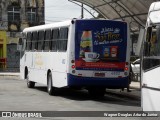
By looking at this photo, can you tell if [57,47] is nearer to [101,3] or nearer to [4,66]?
[101,3]

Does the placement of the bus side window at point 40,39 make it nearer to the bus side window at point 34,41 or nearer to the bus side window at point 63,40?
the bus side window at point 34,41

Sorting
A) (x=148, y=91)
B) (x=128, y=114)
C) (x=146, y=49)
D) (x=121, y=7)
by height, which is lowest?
(x=128, y=114)

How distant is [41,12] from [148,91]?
45246 mm

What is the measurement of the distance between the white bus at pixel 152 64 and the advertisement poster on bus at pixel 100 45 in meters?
6.49

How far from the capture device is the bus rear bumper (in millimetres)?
18219

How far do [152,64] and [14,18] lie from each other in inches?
1727

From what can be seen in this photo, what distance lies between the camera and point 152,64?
1110 centimetres

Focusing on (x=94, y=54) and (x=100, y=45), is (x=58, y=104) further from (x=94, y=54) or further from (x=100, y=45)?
(x=100, y=45)

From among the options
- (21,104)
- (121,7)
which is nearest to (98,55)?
(21,104)

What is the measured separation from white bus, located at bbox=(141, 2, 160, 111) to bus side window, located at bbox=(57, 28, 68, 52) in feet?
24.2

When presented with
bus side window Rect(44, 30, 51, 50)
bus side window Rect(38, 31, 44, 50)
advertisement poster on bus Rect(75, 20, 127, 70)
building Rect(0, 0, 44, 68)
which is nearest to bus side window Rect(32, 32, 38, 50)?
bus side window Rect(38, 31, 44, 50)

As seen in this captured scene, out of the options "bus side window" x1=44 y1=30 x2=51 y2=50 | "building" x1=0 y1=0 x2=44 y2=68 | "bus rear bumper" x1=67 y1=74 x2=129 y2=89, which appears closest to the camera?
"bus rear bumper" x1=67 y1=74 x2=129 y2=89

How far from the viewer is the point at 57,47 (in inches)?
790

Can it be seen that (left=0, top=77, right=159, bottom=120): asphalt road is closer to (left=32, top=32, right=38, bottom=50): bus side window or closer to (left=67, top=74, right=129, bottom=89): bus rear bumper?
(left=67, top=74, right=129, bottom=89): bus rear bumper
